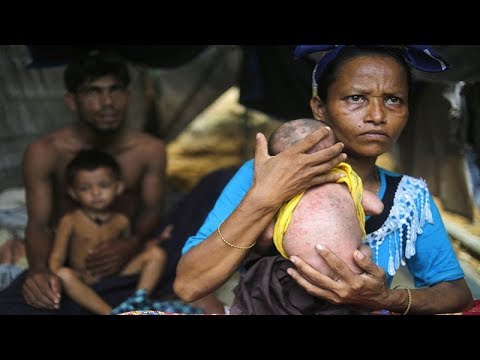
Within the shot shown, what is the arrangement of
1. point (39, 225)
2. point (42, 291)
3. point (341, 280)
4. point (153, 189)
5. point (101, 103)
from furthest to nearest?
point (153, 189)
point (101, 103)
point (39, 225)
point (42, 291)
point (341, 280)

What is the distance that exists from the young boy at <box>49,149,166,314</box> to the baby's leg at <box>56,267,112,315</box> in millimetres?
35

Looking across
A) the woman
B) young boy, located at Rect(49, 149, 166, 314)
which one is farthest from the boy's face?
the woman

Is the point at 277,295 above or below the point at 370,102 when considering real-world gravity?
below

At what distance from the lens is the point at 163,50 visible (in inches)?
139

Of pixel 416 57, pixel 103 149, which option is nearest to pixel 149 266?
pixel 103 149

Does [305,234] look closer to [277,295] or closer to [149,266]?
[277,295]

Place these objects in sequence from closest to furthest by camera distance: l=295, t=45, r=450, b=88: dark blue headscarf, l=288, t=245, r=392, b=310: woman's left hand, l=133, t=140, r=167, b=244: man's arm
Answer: l=288, t=245, r=392, b=310: woman's left hand < l=295, t=45, r=450, b=88: dark blue headscarf < l=133, t=140, r=167, b=244: man's arm

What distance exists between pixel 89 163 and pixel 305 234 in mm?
1611

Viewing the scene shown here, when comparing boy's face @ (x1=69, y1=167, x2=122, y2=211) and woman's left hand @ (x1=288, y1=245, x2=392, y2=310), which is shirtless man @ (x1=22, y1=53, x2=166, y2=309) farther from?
woman's left hand @ (x1=288, y1=245, x2=392, y2=310)

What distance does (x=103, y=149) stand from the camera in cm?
341

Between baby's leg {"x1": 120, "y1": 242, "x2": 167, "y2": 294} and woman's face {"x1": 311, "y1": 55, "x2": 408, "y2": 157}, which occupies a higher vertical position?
woman's face {"x1": 311, "y1": 55, "x2": 408, "y2": 157}

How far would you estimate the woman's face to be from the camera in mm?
2057
